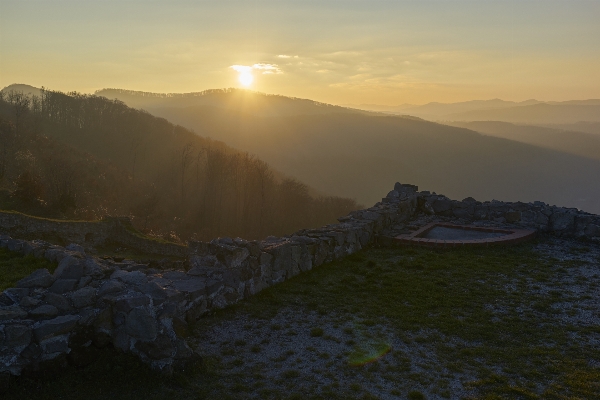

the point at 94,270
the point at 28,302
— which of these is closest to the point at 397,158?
the point at 94,270

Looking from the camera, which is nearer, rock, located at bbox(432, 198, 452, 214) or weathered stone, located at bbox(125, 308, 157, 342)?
weathered stone, located at bbox(125, 308, 157, 342)

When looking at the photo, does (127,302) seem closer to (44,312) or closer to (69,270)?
(44,312)

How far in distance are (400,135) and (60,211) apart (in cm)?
12743

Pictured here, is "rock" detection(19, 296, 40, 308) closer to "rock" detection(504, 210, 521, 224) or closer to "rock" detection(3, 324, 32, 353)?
"rock" detection(3, 324, 32, 353)

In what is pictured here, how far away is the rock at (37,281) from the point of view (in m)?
5.76

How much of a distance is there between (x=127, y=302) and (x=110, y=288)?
0.43 meters

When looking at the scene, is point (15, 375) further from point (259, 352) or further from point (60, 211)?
point (60, 211)

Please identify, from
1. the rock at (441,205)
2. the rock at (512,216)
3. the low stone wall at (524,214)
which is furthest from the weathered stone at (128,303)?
the rock at (512,216)

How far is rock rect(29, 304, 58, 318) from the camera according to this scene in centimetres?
517

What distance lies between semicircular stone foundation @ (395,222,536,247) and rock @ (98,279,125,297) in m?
8.23

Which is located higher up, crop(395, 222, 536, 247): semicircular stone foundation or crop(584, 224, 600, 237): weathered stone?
crop(584, 224, 600, 237): weathered stone

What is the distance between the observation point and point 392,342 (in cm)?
663

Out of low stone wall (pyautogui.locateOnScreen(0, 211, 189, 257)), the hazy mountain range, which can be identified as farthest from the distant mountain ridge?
low stone wall (pyautogui.locateOnScreen(0, 211, 189, 257))

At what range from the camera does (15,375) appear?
15.7 feet
